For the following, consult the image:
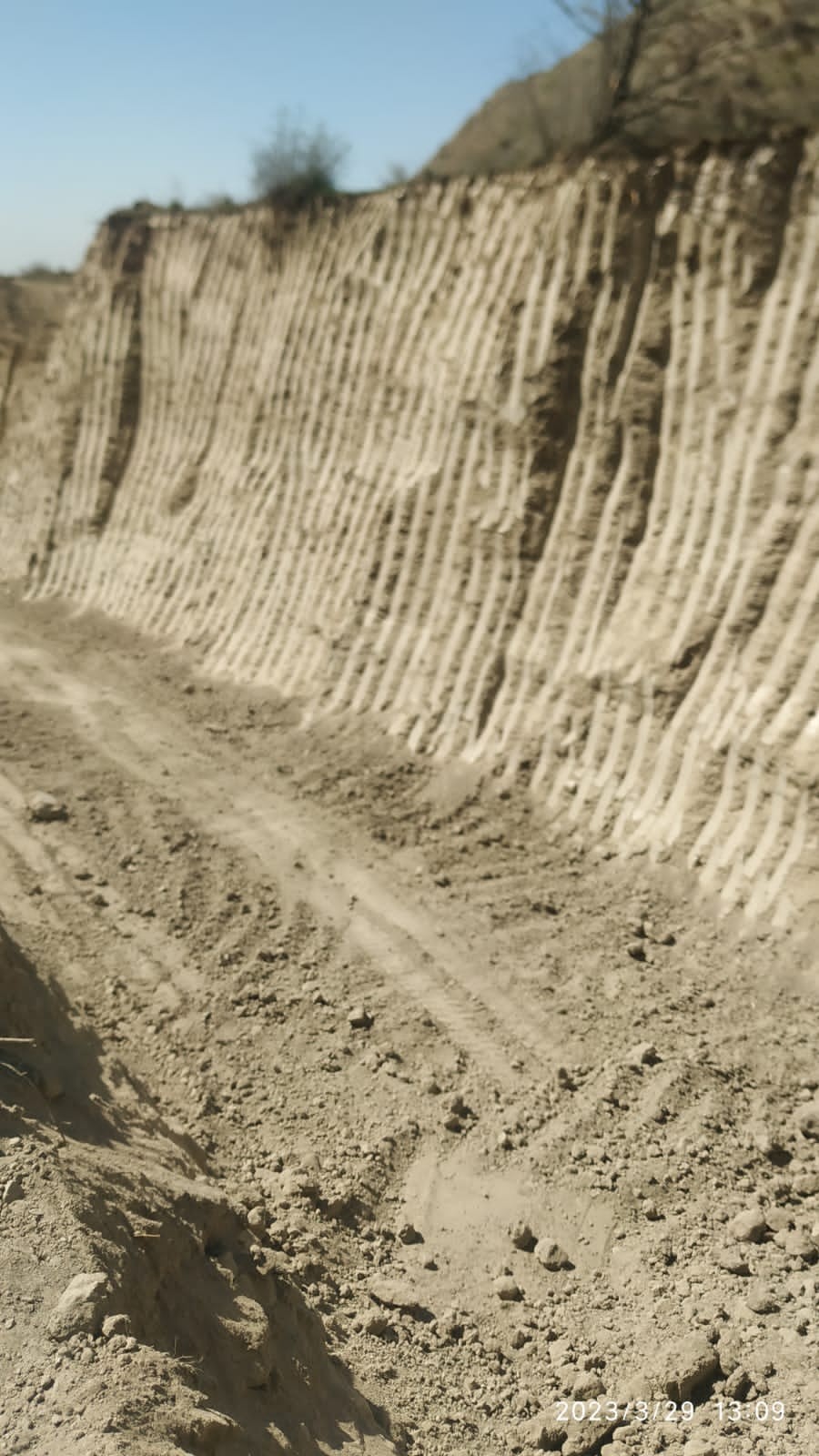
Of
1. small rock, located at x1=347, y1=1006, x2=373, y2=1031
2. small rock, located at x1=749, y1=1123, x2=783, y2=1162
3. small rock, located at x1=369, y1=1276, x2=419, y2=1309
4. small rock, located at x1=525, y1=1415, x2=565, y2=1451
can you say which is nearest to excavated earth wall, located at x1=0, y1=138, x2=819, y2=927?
small rock, located at x1=749, y1=1123, x2=783, y2=1162

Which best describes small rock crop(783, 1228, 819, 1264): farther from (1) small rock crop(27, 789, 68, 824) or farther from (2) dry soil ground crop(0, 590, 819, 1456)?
(1) small rock crop(27, 789, 68, 824)

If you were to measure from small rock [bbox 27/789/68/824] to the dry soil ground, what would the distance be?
2.8 inches

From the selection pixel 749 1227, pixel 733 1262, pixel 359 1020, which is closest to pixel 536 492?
pixel 359 1020

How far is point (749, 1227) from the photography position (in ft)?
14.5

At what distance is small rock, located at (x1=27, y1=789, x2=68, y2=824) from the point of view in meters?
7.03

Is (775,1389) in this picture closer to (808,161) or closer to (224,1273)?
(224,1273)

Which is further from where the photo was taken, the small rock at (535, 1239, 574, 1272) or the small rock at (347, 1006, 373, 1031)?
the small rock at (347, 1006, 373, 1031)

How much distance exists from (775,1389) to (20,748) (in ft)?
19.5

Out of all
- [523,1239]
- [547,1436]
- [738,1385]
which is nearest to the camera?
[547,1436]

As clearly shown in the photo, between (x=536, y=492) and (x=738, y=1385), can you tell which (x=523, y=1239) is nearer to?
(x=738, y=1385)

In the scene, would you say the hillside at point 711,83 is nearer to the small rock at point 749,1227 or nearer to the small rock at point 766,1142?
the small rock at point 766,1142

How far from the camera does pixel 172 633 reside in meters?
10.3

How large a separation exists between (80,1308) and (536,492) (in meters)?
6.29

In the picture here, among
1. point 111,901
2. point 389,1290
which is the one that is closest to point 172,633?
point 111,901
